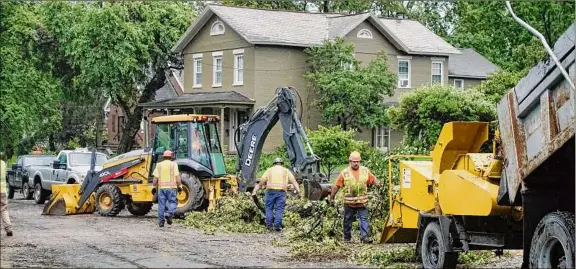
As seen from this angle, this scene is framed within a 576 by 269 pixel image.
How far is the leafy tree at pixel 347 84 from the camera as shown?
42438mm

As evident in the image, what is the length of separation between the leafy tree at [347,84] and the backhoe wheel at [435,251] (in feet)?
96.4

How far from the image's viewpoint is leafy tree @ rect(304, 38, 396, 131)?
139 feet

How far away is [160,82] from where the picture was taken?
4984 centimetres

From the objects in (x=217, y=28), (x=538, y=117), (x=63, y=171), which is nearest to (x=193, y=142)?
(x=63, y=171)

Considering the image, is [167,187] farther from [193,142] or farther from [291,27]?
[291,27]

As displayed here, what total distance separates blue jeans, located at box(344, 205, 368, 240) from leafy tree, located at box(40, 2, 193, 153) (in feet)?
96.5

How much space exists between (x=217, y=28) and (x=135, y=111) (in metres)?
8.84

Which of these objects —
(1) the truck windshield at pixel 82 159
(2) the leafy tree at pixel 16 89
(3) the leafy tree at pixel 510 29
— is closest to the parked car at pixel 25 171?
(2) the leafy tree at pixel 16 89

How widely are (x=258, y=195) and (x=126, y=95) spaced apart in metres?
27.9

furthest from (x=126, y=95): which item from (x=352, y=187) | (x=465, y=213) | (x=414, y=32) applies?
(x=465, y=213)

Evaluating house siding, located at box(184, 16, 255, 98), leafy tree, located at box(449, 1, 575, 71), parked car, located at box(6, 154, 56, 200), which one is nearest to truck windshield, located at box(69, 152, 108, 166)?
parked car, located at box(6, 154, 56, 200)

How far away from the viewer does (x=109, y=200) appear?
80.8 feet

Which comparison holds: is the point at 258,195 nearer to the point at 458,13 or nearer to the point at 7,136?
the point at 7,136

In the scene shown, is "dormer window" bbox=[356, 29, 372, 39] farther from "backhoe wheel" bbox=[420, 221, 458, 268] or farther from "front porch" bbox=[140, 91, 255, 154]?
"backhoe wheel" bbox=[420, 221, 458, 268]
